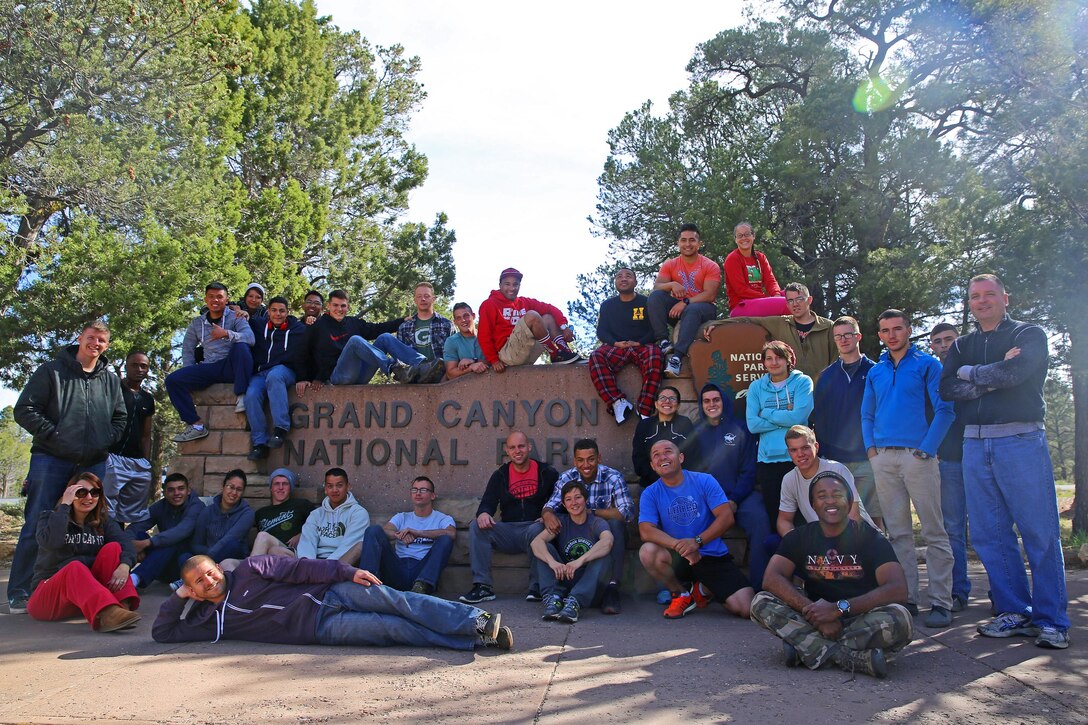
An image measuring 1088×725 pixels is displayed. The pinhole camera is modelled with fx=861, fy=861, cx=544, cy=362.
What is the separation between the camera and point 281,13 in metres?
20.1

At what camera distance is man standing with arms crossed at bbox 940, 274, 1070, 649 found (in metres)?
4.62

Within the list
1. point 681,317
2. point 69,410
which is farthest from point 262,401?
point 681,317

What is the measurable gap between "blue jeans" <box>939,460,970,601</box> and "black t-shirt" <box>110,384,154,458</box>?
6590 millimetres

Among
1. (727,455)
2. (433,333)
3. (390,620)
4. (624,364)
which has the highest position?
(433,333)

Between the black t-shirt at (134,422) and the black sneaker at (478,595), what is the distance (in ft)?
11.3

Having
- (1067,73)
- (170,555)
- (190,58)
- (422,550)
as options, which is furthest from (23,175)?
(1067,73)

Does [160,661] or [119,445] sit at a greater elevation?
[119,445]

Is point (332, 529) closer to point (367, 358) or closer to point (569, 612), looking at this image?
point (367, 358)

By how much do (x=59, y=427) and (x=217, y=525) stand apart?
4.72 ft

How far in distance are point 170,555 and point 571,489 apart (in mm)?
3450

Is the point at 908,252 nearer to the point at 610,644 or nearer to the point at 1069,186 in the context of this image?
the point at 1069,186

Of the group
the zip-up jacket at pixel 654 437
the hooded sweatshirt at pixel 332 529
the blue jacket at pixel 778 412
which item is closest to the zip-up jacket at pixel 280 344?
the hooded sweatshirt at pixel 332 529

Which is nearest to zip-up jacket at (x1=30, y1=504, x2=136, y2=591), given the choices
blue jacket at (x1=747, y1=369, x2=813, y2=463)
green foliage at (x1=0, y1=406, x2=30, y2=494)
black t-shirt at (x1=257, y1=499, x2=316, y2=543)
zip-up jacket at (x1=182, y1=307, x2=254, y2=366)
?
black t-shirt at (x1=257, y1=499, x2=316, y2=543)

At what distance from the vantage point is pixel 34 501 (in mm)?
6297
